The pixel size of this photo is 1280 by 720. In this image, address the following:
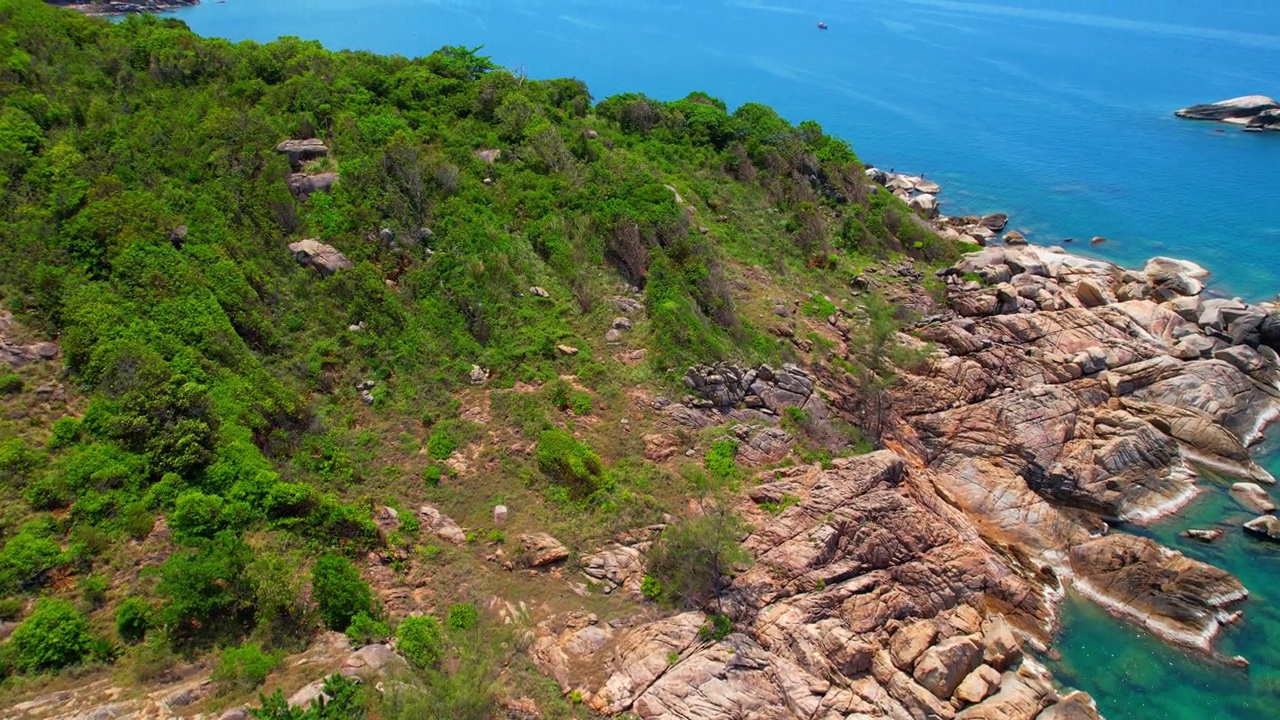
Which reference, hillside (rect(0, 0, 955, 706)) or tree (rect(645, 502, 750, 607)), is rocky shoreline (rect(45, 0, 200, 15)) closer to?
hillside (rect(0, 0, 955, 706))

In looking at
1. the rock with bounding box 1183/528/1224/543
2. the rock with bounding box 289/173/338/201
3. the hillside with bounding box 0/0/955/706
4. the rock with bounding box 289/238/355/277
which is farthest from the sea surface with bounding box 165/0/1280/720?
the rock with bounding box 289/173/338/201

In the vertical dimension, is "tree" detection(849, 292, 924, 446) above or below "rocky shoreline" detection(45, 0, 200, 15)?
below

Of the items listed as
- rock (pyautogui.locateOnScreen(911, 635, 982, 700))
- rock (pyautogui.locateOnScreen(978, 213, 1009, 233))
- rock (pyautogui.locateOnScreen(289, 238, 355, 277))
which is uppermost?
rock (pyautogui.locateOnScreen(978, 213, 1009, 233))

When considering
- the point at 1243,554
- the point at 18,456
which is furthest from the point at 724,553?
the point at 1243,554

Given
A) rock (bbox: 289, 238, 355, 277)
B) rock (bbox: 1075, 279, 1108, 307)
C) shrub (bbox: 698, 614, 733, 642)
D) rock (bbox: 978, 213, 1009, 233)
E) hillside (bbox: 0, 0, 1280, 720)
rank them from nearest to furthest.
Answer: hillside (bbox: 0, 0, 1280, 720) < shrub (bbox: 698, 614, 733, 642) < rock (bbox: 289, 238, 355, 277) < rock (bbox: 1075, 279, 1108, 307) < rock (bbox: 978, 213, 1009, 233)

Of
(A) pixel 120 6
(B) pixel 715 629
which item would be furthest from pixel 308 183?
(A) pixel 120 6

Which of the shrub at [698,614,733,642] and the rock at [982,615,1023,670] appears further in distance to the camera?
the rock at [982,615,1023,670]

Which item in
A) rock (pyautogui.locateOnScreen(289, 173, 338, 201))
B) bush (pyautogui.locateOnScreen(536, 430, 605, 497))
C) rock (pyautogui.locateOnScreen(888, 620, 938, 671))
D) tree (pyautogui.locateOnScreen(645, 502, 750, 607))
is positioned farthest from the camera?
rock (pyautogui.locateOnScreen(289, 173, 338, 201))
